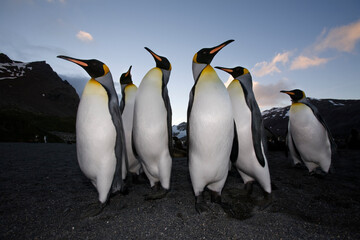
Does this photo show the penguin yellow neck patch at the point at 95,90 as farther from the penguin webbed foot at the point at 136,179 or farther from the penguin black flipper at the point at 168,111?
the penguin webbed foot at the point at 136,179

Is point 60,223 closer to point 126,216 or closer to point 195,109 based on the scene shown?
point 126,216

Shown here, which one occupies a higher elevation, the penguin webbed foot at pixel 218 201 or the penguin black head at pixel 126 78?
the penguin black head at pixel 126 78

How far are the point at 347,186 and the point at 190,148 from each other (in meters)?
3.22

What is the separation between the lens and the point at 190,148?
2.56 m

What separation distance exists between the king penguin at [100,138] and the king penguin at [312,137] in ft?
12.9

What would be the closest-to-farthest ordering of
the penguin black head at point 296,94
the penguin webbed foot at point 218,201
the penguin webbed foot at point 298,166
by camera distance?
the penguin webbed foot at point 218,201 → the penguin black head at point 296,94 → the penguin webbed foot at point 298,166

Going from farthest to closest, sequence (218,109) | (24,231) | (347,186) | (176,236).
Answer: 1. (347,186)
2. (218,109)
3. (24,231)
4. (176,236)

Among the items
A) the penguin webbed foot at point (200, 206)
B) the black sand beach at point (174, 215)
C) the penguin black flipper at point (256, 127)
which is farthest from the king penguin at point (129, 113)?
the penguin black flipper at point (256, 127)

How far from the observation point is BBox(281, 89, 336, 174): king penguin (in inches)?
172

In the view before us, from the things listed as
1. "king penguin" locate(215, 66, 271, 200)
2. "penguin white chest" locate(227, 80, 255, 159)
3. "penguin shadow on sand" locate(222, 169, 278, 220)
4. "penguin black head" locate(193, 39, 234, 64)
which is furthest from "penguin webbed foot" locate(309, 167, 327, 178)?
"penguin black head" locate(193, 39, 234, 64)

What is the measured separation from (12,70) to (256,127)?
3375 inches

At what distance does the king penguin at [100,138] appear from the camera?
2.42 metres

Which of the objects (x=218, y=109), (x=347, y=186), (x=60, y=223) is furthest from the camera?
(x=347, y=186)

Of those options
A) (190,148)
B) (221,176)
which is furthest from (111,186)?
(221,176)
